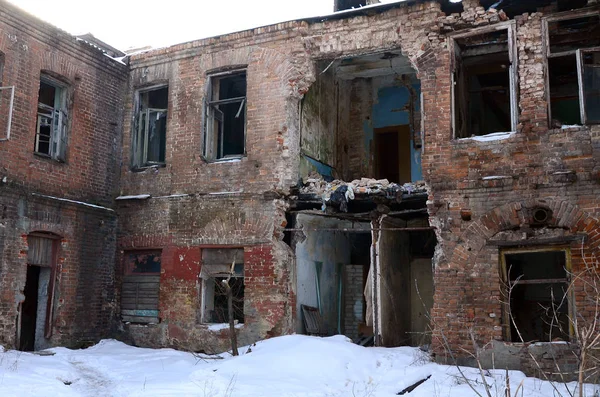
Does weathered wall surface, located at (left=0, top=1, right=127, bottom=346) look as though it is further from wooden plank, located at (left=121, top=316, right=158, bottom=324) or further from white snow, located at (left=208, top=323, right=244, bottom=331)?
white snow, located at (left=208, top=323, right=244, bottom=331)

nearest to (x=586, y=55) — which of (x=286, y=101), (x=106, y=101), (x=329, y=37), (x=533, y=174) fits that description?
(x=533, y=174)

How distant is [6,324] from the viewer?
10.8 meters

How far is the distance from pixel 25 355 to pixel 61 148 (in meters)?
4.23

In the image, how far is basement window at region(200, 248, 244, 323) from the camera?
40.1 feet

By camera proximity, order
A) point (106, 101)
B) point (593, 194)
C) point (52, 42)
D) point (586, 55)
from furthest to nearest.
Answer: point (106, 101)
point (52, 42)
point (586, 55)
point (593, 194)

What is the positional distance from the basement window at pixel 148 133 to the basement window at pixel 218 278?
8.72 ft

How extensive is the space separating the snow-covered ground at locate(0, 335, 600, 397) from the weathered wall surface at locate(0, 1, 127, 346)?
1533 millimetres

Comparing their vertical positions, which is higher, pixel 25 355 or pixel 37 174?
pixel 37 174

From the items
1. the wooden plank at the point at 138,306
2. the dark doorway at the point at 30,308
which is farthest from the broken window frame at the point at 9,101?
the wooden plank at the point at 138,306

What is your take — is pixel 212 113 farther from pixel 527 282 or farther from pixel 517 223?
pixel 527 282

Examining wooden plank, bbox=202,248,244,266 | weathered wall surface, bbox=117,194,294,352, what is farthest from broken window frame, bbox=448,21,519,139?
wooden plank, bbox=202,248,244,266

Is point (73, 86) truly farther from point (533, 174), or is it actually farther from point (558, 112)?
point (558, 112)

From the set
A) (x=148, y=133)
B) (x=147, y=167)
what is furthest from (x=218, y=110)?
(x=147, y=167)

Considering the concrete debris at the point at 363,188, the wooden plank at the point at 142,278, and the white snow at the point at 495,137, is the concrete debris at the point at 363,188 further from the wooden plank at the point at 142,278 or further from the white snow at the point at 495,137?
the wooden plank at the point at 142,278
